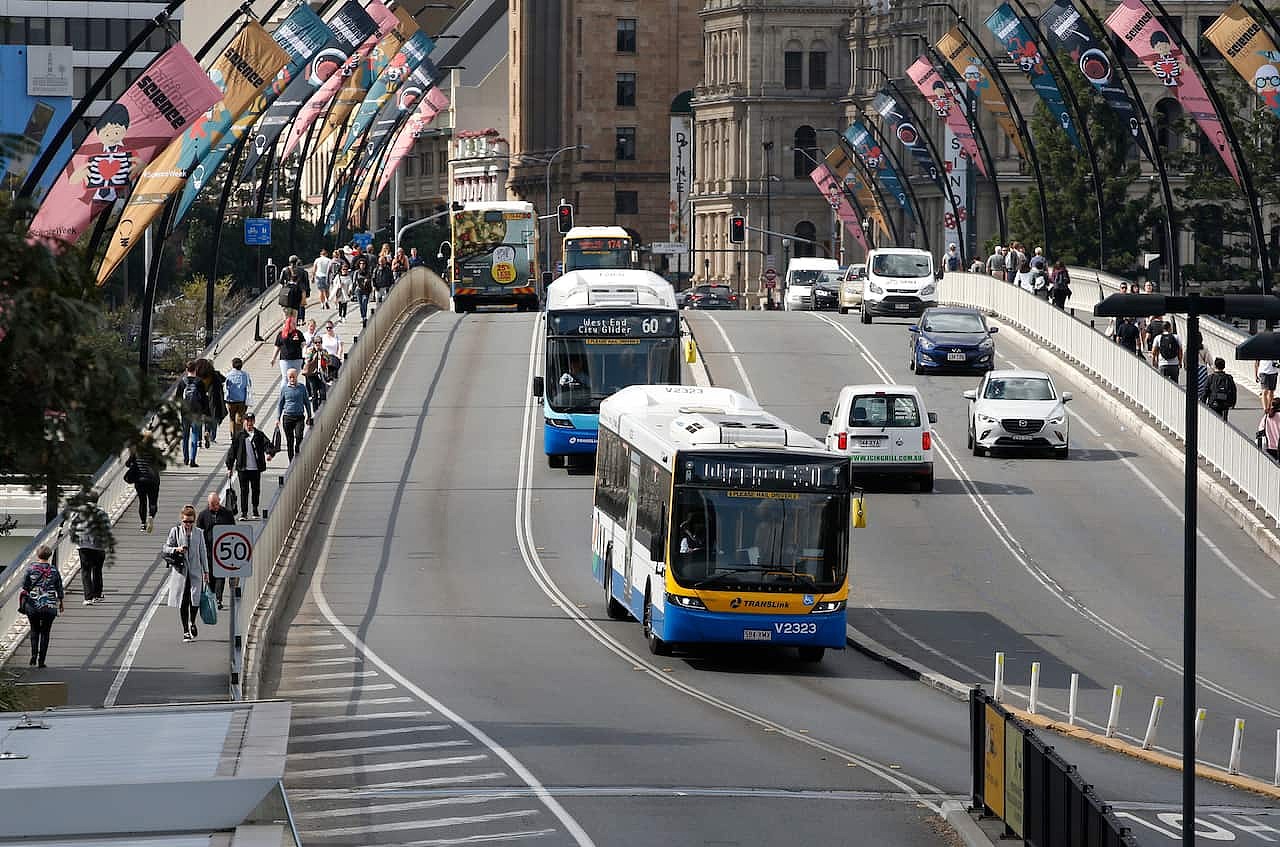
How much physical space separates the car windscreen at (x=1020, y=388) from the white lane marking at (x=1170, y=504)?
1901mm

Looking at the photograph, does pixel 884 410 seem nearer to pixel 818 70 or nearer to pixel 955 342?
pixel 955 342

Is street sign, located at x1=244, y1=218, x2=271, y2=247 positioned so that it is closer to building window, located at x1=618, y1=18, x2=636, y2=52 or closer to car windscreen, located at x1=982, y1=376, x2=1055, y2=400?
car windscreen, located at x1=982, y1=376, x2=1055, y2=400

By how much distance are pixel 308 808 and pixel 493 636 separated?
1004cm

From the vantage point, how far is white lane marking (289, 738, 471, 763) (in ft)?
70.3

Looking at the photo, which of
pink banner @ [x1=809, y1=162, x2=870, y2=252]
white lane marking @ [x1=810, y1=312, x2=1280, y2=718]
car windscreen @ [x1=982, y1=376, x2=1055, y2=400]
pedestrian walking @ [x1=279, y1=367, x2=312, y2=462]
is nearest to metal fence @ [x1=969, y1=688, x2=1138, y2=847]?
white lane marking @ [x1=810, y1=312, x2=1280, y2=718]

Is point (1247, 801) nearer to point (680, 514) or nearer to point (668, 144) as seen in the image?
point (680, 514)

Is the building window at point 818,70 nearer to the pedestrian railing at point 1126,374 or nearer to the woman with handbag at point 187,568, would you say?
the pedestrian railing at point 1126,374

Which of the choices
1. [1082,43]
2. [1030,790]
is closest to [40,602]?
[1030,790]

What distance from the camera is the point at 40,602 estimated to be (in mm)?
25641

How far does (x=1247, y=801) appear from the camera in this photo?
20094mm

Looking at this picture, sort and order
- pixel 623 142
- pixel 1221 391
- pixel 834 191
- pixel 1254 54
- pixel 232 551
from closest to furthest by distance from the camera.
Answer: pixel 232 551 → pixel 1254 54 → pixel 1221 391 → pixel 834 191 → pixel 623 142

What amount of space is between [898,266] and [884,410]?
26.7 metres

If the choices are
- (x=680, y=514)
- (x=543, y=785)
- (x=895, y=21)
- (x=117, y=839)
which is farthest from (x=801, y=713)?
(x=895, y=21)

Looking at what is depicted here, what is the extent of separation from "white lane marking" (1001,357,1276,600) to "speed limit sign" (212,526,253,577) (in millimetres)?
15476
